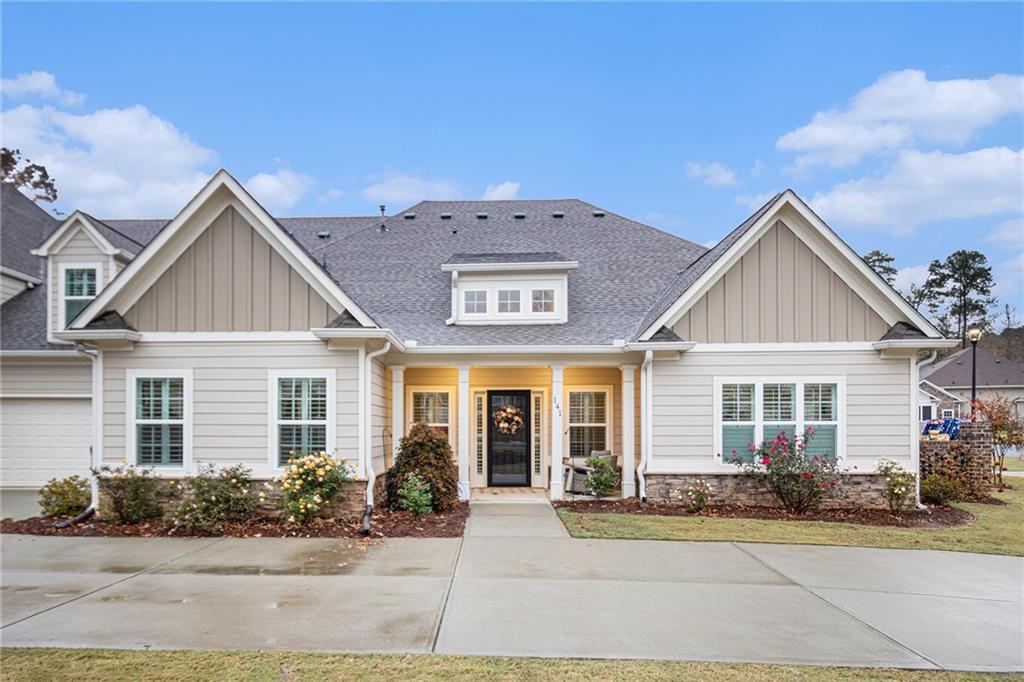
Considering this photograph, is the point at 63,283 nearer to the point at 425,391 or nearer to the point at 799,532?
the point at 425,391

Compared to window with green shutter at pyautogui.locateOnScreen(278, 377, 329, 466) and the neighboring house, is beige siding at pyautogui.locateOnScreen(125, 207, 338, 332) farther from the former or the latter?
the neighboring house

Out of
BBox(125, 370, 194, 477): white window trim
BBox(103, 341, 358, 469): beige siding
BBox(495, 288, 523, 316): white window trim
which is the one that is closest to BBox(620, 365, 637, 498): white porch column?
BBox(495, 288, 523, 316): white window trim

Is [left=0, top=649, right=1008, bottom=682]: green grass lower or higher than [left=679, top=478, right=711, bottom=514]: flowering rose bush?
higher

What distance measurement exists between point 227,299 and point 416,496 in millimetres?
4507

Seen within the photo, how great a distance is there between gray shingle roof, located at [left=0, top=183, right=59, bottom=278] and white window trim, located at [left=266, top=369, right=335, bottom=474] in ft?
26.4

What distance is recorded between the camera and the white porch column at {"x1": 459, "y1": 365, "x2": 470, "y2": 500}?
1234 centimetres

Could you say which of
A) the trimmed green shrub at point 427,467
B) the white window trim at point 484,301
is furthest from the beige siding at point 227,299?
the white window trim at point 484,301

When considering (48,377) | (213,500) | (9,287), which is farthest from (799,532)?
(9,287)

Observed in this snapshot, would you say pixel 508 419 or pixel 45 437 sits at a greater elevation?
pixel 508 419

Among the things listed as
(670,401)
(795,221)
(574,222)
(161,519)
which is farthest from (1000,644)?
(574,222)

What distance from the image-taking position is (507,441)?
14109 mm

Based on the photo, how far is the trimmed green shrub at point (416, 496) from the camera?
10523 millimetres

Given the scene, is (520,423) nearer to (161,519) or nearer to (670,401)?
(670,401)

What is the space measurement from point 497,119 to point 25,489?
15151 millimetres
